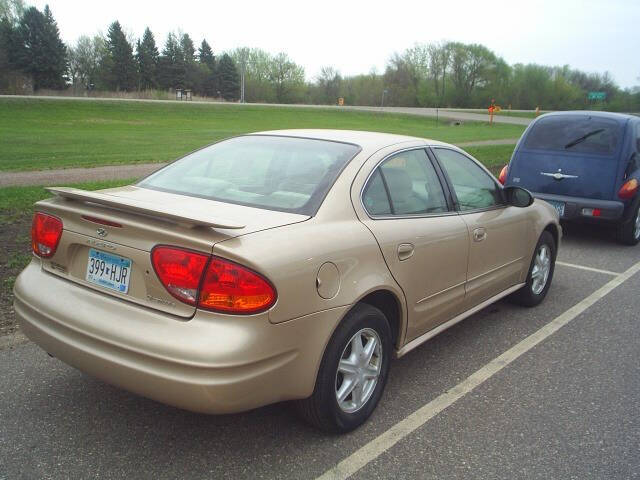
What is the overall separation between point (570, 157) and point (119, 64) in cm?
7067

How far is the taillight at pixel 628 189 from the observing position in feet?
25.0

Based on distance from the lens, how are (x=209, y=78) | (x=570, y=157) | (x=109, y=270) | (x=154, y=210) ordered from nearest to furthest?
(x=154, y=210)
(x=109, y=270)
(x=570, y=157)
(x=209, y=78)

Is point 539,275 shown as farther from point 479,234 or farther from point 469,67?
point 469,67

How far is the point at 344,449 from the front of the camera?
2898mm

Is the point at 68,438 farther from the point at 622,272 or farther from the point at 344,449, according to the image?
the point at 622,272

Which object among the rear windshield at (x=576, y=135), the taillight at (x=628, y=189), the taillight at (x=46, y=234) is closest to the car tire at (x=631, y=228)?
the taillight at (x=628, y=189)

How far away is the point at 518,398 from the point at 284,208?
5.97 ft

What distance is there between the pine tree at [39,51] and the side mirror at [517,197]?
66536 millimetres

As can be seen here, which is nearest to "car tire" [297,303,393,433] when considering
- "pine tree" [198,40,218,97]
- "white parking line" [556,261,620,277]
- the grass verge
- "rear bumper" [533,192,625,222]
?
the grass verge

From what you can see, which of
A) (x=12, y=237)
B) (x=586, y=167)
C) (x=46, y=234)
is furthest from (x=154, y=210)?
(x=586, y=167)

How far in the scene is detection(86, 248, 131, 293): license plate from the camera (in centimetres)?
271

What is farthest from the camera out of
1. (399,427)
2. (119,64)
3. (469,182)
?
(119,64)

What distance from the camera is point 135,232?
267 centimetres

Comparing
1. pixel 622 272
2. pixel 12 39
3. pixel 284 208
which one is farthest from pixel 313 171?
pixel 12 39
